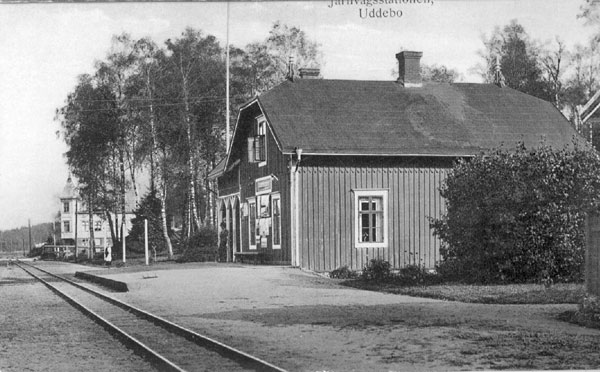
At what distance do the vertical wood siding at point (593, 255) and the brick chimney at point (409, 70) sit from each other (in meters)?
16.5

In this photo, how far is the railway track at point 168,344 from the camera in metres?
8.81

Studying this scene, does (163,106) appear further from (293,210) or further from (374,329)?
(374,329)

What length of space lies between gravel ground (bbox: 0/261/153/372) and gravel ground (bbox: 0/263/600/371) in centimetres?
136

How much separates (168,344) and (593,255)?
632 cm

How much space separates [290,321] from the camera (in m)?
12.2

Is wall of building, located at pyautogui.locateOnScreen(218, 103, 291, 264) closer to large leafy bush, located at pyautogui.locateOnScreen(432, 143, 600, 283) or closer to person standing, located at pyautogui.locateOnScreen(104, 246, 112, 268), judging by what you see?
large leafy bush, located at pyautogui.locateOnScreen(432, 143, 600, 283)

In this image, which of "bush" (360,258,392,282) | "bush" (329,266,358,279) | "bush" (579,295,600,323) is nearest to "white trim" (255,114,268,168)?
"bush" (329,266,358,279)

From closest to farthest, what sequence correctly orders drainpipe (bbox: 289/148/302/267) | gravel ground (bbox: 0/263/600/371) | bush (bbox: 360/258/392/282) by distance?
gravel ground (bbox: 0/263/600/371), bush (bbox: 360/258/392/282), drainpipe (bbox: 289/148/302/267)

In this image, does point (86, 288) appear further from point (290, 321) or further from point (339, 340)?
point (339, 340)

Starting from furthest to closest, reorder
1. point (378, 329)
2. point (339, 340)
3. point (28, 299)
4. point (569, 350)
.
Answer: point (28, 299) < point (378, 329) < point (339, 340) < point (569, 350)

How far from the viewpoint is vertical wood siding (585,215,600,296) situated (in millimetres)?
12008

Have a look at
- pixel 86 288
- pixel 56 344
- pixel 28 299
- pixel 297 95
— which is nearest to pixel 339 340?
pixel 56 344

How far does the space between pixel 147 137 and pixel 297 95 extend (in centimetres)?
1675

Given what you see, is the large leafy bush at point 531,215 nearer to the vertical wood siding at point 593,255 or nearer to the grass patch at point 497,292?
the grass patch at point 497,292
